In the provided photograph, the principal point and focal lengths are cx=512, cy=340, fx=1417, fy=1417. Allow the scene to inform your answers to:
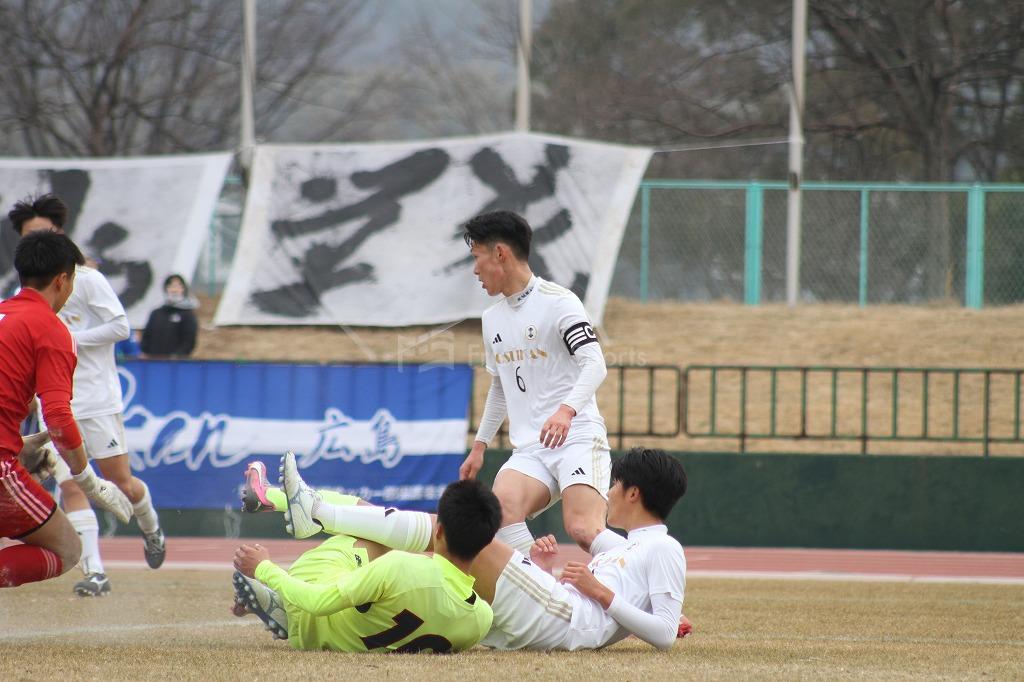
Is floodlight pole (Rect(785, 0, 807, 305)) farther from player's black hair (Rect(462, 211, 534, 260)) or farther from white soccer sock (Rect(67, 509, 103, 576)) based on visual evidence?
player's black hair (Rect(462, 211, 534, 260))

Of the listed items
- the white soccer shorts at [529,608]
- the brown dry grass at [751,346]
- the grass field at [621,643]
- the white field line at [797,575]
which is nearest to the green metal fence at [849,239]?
the brown dry grass at [751,346]

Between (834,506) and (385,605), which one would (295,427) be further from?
(385,605)

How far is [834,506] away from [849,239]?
900 centimetres

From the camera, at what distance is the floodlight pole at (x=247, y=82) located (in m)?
20.7

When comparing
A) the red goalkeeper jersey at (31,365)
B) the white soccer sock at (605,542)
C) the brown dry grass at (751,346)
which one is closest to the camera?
the red goalkeeper jersey at (31,365)

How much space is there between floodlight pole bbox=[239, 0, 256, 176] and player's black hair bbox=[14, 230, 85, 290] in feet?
49.0

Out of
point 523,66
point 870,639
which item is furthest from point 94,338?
point 523,66

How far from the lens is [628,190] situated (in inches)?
824

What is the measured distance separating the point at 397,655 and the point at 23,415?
1911mm

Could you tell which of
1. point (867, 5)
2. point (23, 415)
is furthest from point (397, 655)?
point (867, 5)

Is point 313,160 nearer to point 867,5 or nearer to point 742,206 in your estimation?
point 742,206

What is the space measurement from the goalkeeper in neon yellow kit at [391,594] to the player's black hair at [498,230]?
1747 mm

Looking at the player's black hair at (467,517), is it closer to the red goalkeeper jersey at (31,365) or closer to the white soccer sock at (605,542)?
the white soccer sock at (605,542)

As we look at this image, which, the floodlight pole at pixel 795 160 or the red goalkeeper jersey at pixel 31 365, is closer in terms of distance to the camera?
the red goalkeeper jersey at pixel 31 365
